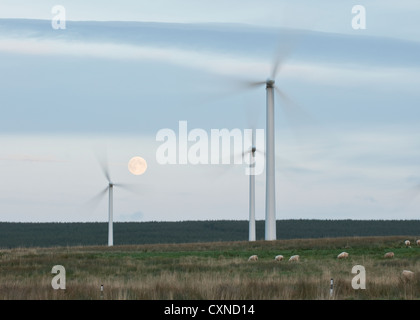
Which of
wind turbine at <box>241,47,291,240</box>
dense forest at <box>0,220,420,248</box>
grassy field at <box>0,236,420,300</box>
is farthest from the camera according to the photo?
dense forest at <box>0,220,420,248</box>

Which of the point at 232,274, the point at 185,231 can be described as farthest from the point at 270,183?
the point at 185,231

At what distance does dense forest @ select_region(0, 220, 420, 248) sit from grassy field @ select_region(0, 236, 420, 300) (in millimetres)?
103561

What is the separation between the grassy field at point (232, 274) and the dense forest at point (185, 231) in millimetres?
103561

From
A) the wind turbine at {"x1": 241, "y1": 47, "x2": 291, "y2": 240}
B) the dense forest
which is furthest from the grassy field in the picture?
the dense forest

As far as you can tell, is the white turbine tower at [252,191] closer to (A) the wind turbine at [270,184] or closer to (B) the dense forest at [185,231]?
(A) the wind turbine at [270,184]

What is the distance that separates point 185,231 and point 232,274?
151 meters

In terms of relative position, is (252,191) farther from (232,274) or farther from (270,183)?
(232,274)

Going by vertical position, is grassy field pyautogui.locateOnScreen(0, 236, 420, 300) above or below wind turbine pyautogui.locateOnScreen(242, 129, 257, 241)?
below

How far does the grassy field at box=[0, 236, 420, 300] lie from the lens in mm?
22578

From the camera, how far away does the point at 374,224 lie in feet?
632

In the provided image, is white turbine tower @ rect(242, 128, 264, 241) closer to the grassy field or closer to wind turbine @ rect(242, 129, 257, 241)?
wind turbine @ rect(242, 129, 257, 241)

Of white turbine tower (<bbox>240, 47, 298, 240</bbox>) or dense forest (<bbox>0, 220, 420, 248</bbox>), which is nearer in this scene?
white turbine tower (<bbox>240, 47, 298, 240</bbox>)

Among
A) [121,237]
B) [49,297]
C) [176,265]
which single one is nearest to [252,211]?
[176,265]
